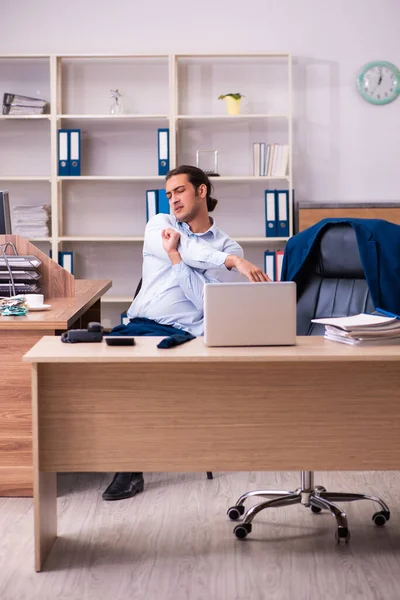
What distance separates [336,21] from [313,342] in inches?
152

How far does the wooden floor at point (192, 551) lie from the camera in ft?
7.87

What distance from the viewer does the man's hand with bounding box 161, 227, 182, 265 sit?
11.5 feet

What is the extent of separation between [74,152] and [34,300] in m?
2.49

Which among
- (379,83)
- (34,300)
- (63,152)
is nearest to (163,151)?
(63,152)

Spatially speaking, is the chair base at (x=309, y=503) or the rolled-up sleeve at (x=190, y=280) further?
the rolled-up sleeve at (x=190, y=280)

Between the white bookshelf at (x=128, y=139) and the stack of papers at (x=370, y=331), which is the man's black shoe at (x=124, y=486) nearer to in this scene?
the stack of papers at (x=370, y=331)

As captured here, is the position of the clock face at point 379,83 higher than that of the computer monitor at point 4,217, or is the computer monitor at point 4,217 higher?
the clock face at point 379,83

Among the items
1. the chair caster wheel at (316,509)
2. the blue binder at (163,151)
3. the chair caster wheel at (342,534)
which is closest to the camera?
the chair caster wheel at (342,534)

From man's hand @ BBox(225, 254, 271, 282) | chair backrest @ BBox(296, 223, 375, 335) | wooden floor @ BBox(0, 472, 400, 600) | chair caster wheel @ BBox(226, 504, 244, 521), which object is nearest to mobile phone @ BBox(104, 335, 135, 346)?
man's hand @ BBox(225, 254, 271, 282)

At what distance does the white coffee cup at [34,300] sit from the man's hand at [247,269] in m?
0.80

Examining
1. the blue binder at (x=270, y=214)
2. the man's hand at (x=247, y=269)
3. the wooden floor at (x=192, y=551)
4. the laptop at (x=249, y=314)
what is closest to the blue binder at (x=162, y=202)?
the blue binder at (x=270, y=214)

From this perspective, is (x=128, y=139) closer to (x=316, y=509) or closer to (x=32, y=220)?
(x=32, y=220)

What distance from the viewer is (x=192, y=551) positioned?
8.79 ft

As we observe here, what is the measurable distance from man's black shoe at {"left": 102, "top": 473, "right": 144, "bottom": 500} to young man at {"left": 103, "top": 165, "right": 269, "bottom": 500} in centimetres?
60
